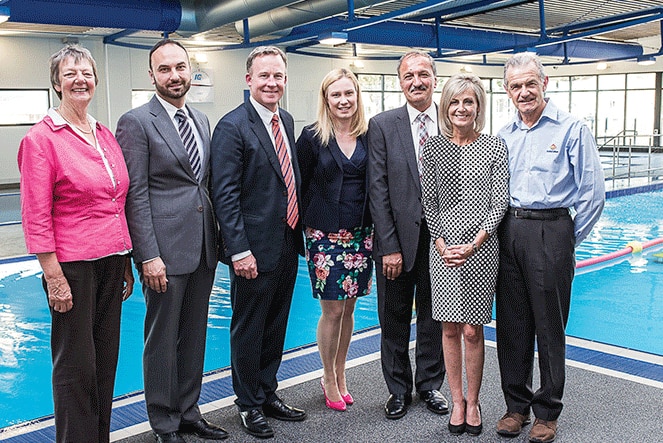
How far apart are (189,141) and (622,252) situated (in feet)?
19.2

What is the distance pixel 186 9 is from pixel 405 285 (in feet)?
23.3

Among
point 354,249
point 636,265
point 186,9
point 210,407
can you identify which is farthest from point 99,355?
point 186,9

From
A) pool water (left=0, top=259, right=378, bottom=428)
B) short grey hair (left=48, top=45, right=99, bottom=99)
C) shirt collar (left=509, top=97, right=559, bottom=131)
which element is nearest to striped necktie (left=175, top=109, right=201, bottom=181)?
short grey hair (left=48, top=45, right=99, bottom=99)

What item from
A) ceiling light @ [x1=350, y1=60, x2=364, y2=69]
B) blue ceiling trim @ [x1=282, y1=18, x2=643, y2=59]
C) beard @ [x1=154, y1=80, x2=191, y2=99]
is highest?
ceiling light @ [x1=350, y1=60, x2=364, y2=69]

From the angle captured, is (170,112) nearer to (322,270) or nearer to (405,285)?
(322,270)

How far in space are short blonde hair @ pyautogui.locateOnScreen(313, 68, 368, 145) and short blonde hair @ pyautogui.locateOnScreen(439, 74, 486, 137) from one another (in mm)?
380

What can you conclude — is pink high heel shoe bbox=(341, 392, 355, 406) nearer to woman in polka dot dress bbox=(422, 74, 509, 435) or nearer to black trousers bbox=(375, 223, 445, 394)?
black trousers bbox=(375, 223, 445, 394)

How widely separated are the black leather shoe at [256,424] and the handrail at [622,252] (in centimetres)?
470

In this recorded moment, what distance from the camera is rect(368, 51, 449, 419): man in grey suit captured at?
3.01 meters

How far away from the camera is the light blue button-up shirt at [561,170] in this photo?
2691 millimetres

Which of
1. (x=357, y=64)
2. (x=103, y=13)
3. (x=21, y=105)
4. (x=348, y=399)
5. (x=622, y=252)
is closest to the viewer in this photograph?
(x=348, y=399)

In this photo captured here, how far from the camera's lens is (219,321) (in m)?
5.14

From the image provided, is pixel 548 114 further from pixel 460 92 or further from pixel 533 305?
pixel 533 305

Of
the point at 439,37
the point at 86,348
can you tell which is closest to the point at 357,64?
the point at 439,37
